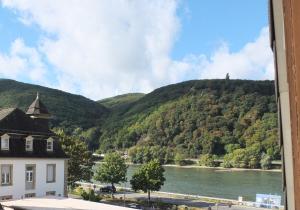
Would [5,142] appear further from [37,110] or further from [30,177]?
[37,110]

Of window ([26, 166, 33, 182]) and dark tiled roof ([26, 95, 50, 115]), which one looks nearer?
window ([26, 166, 33, 182])

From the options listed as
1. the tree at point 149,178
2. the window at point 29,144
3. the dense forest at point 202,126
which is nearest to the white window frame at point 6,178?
the window at point 29,144

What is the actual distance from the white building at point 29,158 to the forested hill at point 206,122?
95.7 m

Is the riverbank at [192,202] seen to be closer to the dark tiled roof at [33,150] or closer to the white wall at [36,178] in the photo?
the white wall at [36,178]

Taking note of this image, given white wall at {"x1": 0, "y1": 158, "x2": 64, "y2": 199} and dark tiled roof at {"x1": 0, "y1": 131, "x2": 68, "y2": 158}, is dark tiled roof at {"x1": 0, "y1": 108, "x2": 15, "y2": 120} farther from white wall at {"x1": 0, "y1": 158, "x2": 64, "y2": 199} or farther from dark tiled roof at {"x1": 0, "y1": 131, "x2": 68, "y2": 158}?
white wall at {"x1": 0, "y1": 158, "x2": 64, "y2": 199}

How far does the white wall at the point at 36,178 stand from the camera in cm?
2823

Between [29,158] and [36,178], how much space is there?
1395mm

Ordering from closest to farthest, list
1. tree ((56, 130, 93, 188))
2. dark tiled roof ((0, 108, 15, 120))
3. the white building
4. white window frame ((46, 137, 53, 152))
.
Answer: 1. the white building
2. dark tiled roof ((0, 108, 15, 120))
3. white window frame ((46, 137, 53, 152))
4. tree ((56, 130, 93, 188))

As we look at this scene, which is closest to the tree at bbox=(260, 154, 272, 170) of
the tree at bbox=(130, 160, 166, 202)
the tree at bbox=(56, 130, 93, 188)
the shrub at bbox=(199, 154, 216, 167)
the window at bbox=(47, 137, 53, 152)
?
the shrub at bbox=(199, 154, 216, 167)

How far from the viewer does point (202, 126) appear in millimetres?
156125

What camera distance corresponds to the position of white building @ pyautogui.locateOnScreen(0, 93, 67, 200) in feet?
92.4

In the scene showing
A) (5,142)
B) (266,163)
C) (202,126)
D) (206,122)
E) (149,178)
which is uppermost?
(206,122)

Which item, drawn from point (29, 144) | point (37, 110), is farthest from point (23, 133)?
point (37, 110)

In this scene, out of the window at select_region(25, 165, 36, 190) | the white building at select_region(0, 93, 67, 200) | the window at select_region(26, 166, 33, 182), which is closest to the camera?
the white building at select_region(0, 93, 67, 200)
